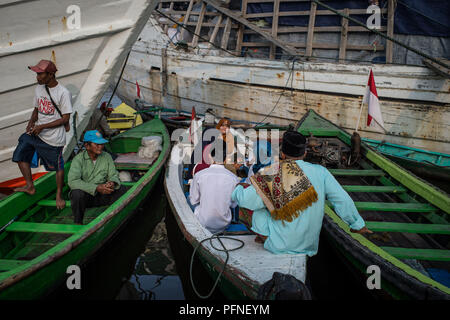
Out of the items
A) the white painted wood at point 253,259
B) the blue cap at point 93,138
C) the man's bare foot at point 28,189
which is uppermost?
the blue cap at point 93,138

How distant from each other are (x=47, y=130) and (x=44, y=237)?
4.72ft

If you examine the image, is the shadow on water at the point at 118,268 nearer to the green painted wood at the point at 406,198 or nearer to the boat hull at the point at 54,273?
the boat hull at the point at 54,273

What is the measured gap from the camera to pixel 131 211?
446cm

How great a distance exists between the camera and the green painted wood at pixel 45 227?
3162 millimetres

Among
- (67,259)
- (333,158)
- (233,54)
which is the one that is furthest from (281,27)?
(67,259)

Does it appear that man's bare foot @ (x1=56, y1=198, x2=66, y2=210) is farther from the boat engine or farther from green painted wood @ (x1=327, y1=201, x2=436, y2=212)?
the boat engine

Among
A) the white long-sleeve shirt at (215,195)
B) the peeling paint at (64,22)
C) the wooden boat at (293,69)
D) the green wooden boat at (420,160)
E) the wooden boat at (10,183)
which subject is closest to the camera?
the white long-sleeve shirt at (215,195)

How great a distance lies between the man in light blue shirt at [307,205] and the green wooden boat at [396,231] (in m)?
0.50

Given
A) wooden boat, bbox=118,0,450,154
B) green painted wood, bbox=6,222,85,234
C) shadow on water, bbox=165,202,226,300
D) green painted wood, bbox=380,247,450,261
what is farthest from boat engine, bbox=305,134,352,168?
green painted wood, bbox=6,222,85,234

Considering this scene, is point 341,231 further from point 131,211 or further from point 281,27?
point 281,27

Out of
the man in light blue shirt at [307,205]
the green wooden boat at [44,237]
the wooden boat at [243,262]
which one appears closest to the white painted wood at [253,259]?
the wooden boat at [243,262]

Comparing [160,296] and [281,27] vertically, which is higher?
[281,27]

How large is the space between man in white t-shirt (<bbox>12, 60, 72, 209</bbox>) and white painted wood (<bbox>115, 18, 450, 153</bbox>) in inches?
233
